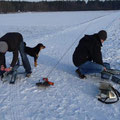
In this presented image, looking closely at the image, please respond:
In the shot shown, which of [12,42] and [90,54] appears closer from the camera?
[12,42]

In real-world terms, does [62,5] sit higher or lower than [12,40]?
lower

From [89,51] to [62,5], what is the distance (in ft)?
333

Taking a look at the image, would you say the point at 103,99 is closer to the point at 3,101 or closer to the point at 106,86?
the point at 106,86

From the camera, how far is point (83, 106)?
3.48 meters

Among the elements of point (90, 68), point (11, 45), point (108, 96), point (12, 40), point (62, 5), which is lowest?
point (62, 5)

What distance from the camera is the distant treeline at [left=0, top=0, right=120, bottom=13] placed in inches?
3531

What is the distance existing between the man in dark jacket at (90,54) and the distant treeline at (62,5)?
3471 inches

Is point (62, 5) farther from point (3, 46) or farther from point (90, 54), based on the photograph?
point (3, 46)

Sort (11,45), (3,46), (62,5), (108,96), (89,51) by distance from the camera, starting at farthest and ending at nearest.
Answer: (62,5) → (89,51) → (11,45) → (3,46) → (108,96)

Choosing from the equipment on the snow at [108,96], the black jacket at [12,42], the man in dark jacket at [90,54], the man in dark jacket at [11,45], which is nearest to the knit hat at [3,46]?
the man in dark jacket at [11,45]

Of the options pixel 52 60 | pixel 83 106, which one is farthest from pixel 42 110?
pixel 52 60

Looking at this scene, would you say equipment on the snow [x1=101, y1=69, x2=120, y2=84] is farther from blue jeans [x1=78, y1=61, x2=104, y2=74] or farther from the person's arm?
the person's arm

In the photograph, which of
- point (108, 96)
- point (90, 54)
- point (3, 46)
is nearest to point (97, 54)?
point (90, 54)

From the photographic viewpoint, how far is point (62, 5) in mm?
99562
